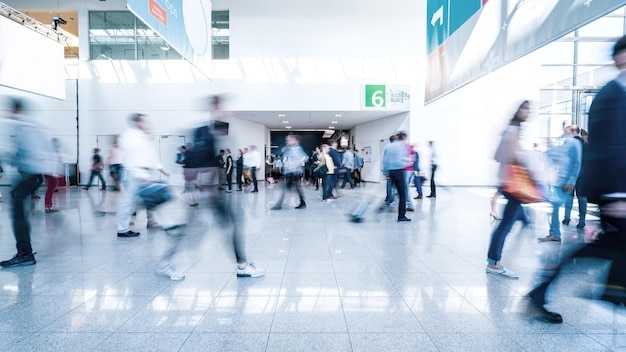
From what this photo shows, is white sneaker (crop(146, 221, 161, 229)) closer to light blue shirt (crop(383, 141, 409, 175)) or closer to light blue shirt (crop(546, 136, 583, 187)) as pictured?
light blue shirt (crop(383, 141, 409, 175))

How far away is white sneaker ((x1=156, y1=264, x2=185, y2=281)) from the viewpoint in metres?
3.68

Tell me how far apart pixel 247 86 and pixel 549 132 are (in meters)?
13.3

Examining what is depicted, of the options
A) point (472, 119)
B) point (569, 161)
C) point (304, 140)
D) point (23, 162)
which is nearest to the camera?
point (23, 162)

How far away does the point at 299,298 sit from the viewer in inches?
126

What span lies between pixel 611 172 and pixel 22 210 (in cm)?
551

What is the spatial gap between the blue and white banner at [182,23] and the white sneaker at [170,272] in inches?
147

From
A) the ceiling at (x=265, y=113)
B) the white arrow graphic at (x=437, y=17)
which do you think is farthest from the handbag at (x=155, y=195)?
the ceiling at (x=265, y=113)

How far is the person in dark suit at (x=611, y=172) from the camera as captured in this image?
2135 millimetres

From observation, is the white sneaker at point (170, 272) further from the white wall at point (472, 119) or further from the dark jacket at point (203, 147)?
the white wall at point (472, 119)

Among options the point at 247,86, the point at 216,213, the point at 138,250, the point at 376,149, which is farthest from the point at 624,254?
the point at 376,149

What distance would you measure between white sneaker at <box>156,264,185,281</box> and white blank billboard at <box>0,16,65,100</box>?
11169mm

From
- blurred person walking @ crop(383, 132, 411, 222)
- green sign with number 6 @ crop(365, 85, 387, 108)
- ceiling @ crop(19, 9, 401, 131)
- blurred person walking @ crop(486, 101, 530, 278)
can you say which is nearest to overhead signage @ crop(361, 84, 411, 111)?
green sign with number 6 @ crop(365, 85, 387, 108)

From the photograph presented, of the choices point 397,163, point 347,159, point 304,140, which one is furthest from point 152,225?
point 304,140

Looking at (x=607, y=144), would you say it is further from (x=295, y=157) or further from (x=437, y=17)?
(x=295, y=157)
